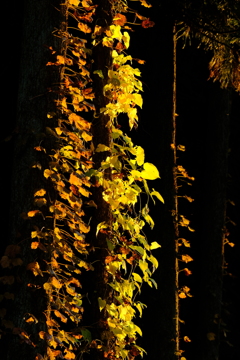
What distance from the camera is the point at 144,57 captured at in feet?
20.1

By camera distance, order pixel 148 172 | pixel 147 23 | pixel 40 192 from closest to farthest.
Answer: pixel 40 192, pixel 148 172, pixel 147 23

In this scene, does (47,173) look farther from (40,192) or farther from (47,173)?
(40,192)

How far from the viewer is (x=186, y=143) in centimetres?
787

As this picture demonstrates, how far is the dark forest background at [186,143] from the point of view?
4.37 meters

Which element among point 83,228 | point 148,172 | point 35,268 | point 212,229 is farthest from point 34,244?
point 212,229

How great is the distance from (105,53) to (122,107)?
1.44 ft

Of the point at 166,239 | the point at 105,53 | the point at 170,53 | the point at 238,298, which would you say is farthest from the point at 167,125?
the point at 238,298

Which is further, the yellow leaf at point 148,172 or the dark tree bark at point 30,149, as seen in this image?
the yellow leaf at point 148,172

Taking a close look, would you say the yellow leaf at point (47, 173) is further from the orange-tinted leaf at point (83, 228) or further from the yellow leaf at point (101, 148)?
the yellow leaf at point (101, 148)

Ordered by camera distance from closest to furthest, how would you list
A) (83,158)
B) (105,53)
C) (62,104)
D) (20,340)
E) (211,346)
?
1. (20,340)
2. (62,104)
3. (83,158)
4. (105,53)
5. (211,346)

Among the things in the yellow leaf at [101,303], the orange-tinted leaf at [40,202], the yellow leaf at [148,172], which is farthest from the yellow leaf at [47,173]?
the yellow leaf at [101,303]

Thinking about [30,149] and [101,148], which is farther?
[101,148]

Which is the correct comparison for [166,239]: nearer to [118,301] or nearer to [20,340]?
[118,301]

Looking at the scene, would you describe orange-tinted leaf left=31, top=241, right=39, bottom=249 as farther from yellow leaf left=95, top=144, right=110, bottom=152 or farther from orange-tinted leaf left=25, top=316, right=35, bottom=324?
yellow leaf left=95, top=144, right=110, bottom=152
